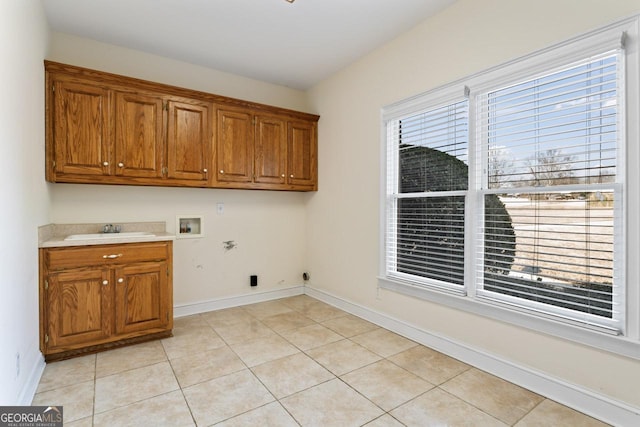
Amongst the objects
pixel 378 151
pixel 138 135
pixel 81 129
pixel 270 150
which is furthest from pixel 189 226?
pixel 378 151

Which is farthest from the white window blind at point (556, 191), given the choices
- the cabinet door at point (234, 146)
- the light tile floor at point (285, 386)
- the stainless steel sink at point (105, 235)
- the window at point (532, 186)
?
the stainless steel sink at point (105, 235)

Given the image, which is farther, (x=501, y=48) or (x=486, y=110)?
(x=486, y=110)

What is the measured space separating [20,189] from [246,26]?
2.14m

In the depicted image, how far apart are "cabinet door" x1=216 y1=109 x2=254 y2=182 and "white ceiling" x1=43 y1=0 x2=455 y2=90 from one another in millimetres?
634

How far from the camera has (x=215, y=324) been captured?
338 cm

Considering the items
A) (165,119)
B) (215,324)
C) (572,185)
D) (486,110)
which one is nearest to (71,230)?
(165,119)

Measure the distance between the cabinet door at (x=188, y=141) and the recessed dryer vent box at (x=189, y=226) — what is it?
547 mm

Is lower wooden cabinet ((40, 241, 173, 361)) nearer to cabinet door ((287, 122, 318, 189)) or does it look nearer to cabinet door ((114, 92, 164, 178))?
cabinet door ((114, 92, 164, 178))

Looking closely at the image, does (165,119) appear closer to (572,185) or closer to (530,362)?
(572,185)

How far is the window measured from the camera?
187cm

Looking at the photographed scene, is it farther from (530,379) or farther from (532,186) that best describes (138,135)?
(530,379)

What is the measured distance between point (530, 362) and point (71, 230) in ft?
12.9

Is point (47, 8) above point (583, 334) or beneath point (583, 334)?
above

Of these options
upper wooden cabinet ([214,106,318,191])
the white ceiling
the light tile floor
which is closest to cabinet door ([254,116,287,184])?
upper wooden cabinet ([214,106,318,191])
